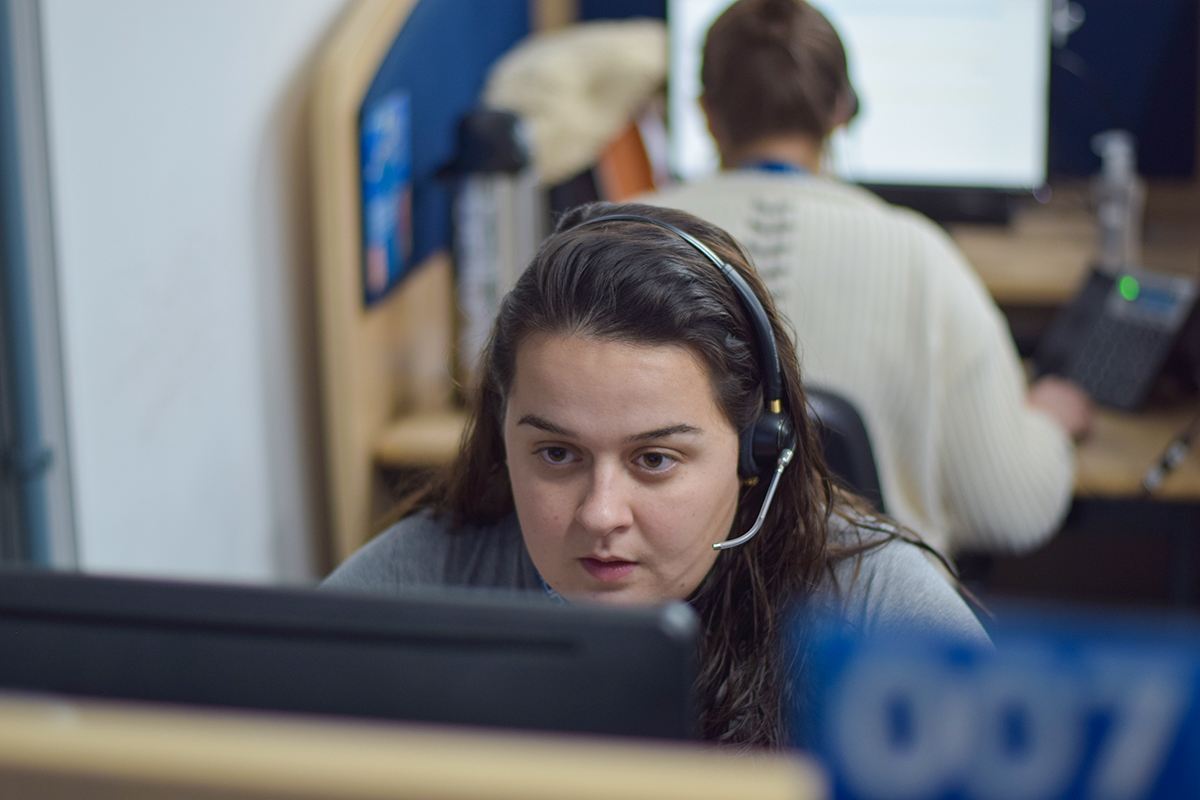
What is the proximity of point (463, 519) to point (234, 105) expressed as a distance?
756 mm

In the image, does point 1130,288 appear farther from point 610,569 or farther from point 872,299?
point 610,569

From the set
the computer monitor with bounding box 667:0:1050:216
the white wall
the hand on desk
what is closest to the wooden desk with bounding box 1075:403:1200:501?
the hand on desk

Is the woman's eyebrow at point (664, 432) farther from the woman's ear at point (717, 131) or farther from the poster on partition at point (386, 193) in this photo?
the poster on partition at point (386, 193)

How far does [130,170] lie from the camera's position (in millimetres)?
1281

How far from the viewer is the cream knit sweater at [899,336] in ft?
4.54

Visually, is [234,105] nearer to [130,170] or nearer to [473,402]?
[130,170]

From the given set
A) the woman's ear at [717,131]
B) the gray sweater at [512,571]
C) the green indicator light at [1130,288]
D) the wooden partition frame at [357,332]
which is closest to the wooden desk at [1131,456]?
the green indicator light at [1130,288]

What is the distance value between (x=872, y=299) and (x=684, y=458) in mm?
641

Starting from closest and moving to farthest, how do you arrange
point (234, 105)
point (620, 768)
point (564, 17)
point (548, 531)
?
point (620, 768), point (548, 531), point (234, 105), point (564, 17)

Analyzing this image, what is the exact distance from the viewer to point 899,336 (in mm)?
1389

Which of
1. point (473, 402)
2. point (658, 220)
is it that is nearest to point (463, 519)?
point (473, 402)

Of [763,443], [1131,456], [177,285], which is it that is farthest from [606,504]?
[1131,456]

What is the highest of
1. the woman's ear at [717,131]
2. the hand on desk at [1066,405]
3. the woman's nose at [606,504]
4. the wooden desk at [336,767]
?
the woman's ear at [717,131]

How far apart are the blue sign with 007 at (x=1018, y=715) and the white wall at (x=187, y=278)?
979mm
